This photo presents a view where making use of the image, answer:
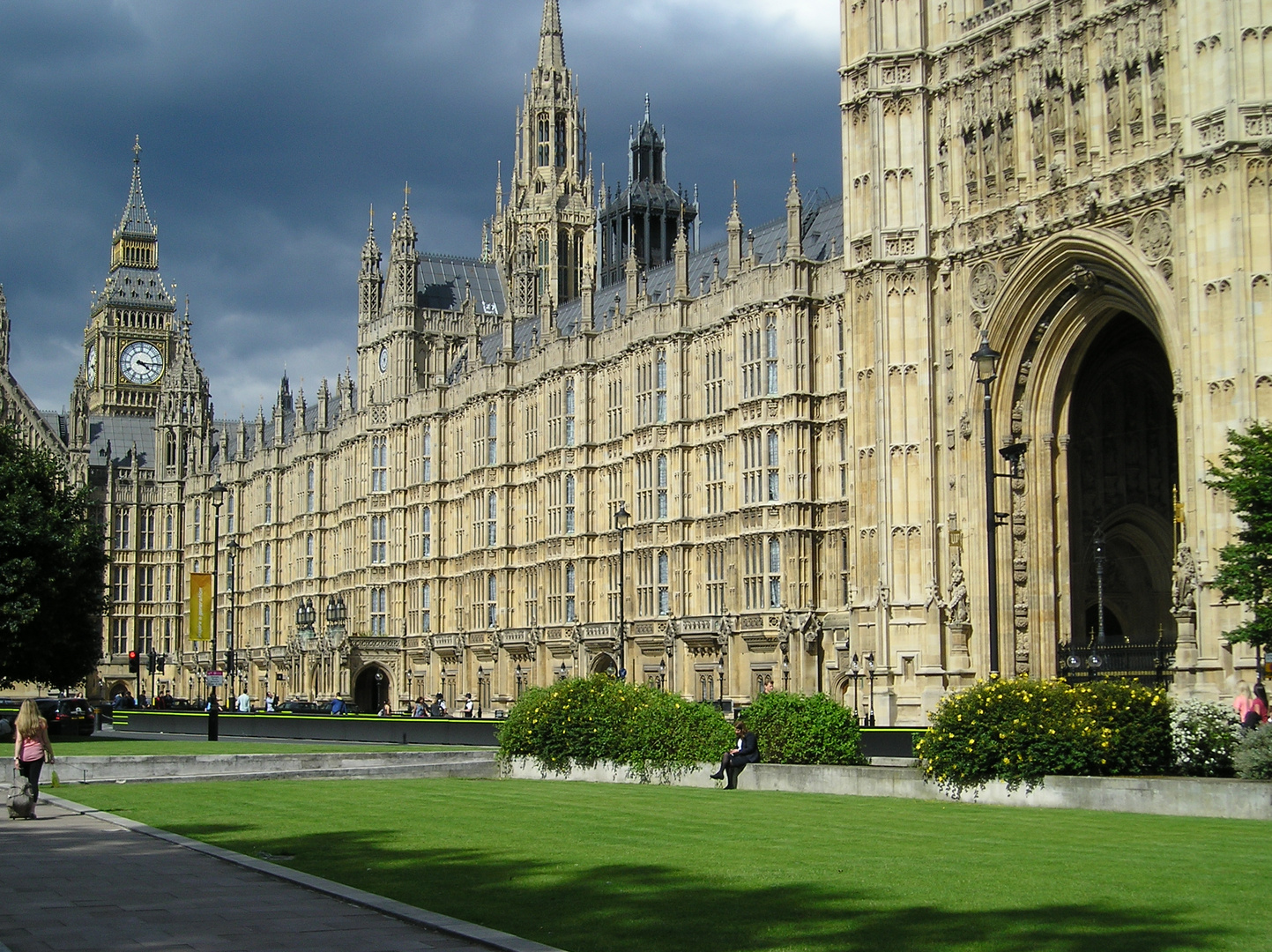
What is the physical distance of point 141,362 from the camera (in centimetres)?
14612

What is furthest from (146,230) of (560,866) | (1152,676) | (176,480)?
(560,866)

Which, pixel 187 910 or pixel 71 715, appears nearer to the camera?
pixel 187 910

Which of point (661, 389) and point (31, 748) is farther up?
point (661, 389)

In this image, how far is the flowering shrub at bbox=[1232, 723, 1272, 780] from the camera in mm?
22641

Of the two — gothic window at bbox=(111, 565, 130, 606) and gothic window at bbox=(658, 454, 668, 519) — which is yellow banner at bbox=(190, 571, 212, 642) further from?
gothic window at bbox=(111, 565, 130, 606)

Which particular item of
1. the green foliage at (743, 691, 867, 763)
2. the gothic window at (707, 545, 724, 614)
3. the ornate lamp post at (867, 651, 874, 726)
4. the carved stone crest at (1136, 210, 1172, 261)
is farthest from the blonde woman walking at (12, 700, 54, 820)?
the gothic window at (707, 545, 724, 614)

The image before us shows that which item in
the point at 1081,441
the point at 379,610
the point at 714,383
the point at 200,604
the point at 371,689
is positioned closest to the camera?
the point at 1081,441

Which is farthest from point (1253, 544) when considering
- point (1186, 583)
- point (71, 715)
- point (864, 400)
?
point (71, 715)

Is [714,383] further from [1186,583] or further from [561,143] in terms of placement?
[561,143]

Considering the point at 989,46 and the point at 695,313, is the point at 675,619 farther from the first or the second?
the point at 989,46

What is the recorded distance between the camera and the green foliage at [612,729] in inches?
1194

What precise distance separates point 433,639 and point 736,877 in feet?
229

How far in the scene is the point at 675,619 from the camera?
63125 mm

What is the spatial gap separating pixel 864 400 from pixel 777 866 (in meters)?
32.6
